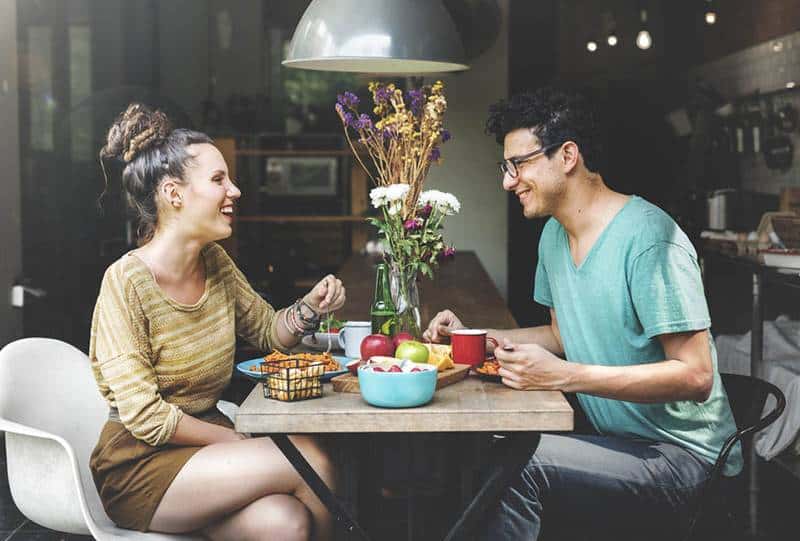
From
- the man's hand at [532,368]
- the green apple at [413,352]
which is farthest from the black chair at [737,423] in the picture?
the green apple at [413,352]

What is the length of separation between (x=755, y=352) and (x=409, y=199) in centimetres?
199

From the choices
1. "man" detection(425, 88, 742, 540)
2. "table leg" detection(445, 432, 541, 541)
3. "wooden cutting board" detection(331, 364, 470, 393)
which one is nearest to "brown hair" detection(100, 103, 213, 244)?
"wooden cutting board" detection(331, 364, 470, 393)

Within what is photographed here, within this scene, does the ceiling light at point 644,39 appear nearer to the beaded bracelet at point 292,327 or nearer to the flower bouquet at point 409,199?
the flower bouquet at point 409,199

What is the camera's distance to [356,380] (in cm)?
216

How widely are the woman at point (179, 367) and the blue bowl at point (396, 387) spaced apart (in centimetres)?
36

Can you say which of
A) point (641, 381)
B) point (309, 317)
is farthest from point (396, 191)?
point (641, 381)

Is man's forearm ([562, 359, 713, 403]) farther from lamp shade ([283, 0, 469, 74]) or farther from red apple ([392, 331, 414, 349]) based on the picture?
lamp shade ([283, 0, 469, 74])

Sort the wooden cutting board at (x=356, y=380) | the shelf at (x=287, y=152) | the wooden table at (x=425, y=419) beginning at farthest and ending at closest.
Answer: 1. the shelf at (x=287, y=152)
2. the wooden cutting board at (x=356, y=380)
3. the wooden table at (x=425, y=419)

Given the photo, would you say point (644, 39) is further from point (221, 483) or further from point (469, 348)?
point (221, 483)

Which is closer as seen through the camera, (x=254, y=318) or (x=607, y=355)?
(x=607, y=355)

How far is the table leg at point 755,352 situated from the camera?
3809mm

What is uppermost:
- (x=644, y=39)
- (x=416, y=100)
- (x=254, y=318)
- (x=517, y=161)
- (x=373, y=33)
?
(x=644, y=39)

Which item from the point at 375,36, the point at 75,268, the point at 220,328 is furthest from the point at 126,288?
the point at 75,268

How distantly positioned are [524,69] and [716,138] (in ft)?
3.95
